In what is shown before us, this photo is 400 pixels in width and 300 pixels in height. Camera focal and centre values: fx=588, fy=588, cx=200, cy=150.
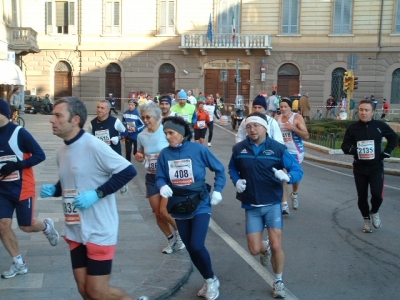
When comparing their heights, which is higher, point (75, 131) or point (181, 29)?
point (181, 29)

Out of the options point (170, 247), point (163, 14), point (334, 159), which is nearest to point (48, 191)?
point (170, 247)

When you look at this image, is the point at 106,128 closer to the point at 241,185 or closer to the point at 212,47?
the point at 241,185

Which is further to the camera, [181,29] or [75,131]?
[181,29]

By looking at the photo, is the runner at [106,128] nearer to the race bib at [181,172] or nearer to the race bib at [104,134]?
the race bib at [104,134]

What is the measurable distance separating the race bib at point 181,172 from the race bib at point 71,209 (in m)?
1.41

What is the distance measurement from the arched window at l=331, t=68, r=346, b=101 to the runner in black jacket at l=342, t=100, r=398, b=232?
35.2 m

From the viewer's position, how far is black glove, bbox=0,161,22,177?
577 cm

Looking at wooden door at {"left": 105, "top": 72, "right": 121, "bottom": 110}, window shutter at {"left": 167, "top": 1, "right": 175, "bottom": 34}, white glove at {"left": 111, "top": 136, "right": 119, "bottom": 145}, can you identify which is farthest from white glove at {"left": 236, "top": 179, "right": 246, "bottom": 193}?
wooden door at {"left": 105, "top": 72, "right": 121, "bottom": 110}

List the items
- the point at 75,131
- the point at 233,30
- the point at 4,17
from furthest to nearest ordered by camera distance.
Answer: the point at 233,30 → the point at 4,17 → the point at 75,131

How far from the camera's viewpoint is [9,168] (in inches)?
227

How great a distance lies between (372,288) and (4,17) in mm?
31455

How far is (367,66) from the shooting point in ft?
139

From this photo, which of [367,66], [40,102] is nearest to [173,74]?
[40,102]

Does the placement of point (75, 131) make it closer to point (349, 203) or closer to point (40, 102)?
point (349, 203)
